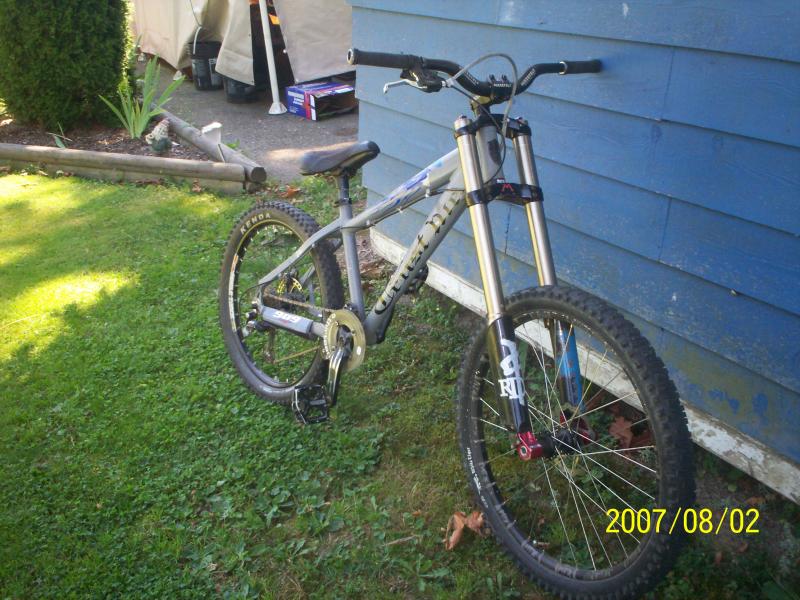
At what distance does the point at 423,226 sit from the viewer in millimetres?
2537

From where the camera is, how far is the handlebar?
6.77 ft

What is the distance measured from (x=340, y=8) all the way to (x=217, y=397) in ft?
18.2

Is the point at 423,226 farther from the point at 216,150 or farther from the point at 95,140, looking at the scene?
the point at 95,140

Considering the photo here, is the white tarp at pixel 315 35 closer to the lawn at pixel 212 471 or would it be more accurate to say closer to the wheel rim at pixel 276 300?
the lawn at pixel 212 471

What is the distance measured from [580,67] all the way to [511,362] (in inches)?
39.2

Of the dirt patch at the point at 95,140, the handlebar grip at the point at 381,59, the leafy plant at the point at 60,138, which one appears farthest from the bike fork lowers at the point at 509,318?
the leafy plant at the point at 60,138

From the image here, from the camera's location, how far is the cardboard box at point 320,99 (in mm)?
7418

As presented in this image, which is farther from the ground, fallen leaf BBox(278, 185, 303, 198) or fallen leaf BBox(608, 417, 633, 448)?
fallen leaf BBox(608, 417, 633, 448)

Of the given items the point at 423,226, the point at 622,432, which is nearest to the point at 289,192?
the point at 423,226

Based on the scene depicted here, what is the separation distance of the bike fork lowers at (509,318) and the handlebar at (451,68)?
0.11m

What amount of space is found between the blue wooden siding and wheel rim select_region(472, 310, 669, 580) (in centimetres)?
31

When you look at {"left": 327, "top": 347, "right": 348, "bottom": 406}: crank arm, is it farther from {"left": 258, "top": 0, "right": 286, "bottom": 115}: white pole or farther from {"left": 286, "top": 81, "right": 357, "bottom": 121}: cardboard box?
{"left": 258, "top": 0, "right": 286, "bottom": 115}: white pole

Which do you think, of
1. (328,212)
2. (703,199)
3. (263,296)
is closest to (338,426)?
(263,296)

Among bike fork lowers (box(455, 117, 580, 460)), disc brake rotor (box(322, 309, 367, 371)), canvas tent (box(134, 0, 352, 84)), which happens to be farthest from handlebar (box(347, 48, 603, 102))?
canvas tent (box(134, 0, 352, 84))
